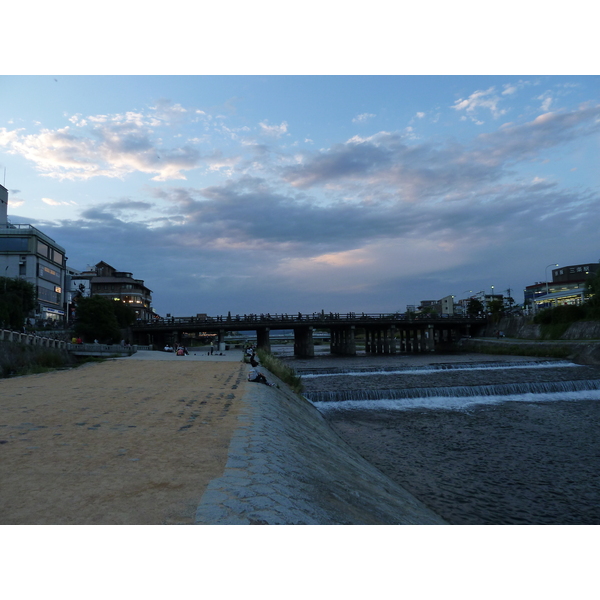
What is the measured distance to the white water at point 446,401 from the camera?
908 inches

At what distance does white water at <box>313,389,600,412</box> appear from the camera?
2306 centimetres

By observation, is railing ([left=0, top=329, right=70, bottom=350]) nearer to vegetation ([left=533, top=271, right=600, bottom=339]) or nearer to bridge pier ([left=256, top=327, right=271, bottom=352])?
bridge pier ([left=256, top=327, right=271, bottom=352])

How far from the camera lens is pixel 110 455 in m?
6.26

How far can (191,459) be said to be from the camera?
6.04 m

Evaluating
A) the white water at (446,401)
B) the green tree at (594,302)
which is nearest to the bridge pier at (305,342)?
the green tree at (594,302)

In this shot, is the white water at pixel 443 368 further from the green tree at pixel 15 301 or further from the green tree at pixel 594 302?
the green tree at pixel 15 301

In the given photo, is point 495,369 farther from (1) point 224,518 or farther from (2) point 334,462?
(1) point 224,518

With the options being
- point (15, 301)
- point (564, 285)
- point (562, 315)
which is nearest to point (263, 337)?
point (15, 301)

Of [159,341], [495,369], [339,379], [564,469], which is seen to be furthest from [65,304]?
[564,469]

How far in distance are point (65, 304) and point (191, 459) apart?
76836 mm

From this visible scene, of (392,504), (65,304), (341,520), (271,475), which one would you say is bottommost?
(392,504)

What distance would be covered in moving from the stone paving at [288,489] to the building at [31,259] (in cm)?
5724

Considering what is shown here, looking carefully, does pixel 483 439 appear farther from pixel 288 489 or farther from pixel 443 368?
pixel 443 368

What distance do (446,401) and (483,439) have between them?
330 inches
